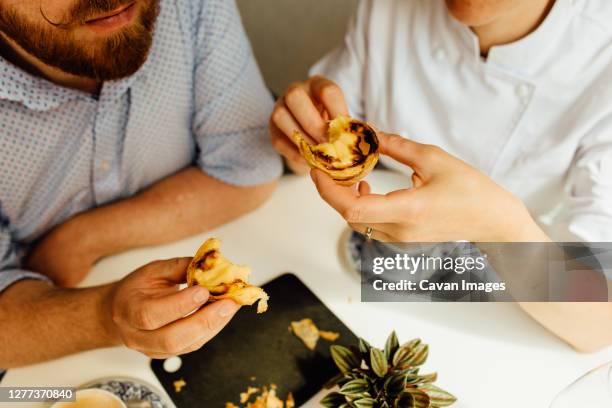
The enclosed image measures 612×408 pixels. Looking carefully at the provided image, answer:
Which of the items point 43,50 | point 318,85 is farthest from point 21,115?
point 318,85

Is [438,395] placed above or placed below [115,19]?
below

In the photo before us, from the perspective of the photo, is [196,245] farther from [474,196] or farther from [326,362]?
[474,196]

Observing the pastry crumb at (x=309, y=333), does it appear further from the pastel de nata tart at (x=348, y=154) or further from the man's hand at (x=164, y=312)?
the pastel de nata tart at (x=348, y=154)

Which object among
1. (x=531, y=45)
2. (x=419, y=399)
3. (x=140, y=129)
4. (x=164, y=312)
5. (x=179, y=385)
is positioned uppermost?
(x=531, y=45)

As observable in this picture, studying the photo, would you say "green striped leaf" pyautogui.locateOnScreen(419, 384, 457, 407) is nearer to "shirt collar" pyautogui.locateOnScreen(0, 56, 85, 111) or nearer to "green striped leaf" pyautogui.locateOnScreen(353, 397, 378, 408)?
"green striped leaf" pyautogui.locateOnScreen(353, 397, 378, 408)

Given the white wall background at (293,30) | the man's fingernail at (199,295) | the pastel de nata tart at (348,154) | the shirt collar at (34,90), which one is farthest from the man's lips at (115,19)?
the white wall background at (293,30)

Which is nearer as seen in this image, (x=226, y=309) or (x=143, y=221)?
(x=226, y=309)

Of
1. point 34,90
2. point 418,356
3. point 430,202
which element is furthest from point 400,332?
point 34,90

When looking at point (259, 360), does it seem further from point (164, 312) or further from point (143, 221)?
point (143, 221)
